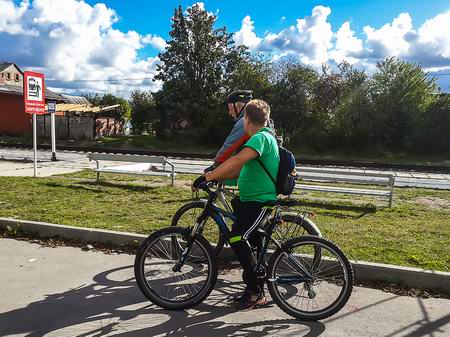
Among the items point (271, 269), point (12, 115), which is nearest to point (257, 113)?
point (271, 269)

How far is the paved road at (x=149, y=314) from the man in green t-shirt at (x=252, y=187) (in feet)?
1.21

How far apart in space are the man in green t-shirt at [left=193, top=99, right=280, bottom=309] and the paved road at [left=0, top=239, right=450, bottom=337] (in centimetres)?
37

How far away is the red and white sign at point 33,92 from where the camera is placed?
12477mm

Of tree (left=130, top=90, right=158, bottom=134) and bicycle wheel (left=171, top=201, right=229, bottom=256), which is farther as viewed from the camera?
tree (left=130, top=90, right=158, bottom=134)

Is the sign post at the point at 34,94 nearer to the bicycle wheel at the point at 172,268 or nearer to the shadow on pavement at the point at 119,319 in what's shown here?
the shadow on pavement at the point at 119,319

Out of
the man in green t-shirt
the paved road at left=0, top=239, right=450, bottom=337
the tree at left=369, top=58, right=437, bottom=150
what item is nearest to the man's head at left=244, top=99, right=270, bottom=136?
the man in green t-shirt

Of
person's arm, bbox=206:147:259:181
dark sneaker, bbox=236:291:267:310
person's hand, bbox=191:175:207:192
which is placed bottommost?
dark sneaker, bbox=236:291:267:310

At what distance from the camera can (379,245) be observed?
18.7ft

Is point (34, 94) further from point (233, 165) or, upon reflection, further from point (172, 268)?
point (233, 165)

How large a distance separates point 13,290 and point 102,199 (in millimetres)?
4563

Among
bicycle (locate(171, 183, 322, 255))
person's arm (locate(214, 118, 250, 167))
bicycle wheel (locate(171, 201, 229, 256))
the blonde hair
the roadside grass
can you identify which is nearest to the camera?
the blonde hair

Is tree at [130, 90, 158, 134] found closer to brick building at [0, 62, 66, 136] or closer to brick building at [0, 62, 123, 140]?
brick building at [0, 62, 123, 140]

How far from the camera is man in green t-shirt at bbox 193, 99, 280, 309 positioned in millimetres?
3865

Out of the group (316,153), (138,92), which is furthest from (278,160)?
(138,92)
